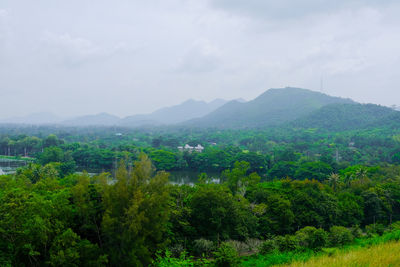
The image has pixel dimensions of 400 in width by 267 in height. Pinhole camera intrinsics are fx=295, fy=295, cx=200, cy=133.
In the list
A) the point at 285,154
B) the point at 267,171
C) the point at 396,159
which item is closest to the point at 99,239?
the point at 267,171

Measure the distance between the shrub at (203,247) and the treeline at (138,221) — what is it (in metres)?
0.04

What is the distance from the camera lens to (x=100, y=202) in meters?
12.2

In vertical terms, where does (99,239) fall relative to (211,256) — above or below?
above

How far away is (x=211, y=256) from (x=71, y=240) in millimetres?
5980

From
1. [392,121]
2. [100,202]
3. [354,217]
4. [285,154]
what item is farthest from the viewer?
[392,121]

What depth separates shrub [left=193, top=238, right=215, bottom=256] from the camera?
12742mm

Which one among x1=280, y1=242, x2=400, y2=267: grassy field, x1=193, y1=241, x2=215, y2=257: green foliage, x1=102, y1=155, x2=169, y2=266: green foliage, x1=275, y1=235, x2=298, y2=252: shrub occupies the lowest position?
x1=193, y1=241, x2=215, y2=257: green foliage

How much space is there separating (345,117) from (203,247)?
11478 centimetres

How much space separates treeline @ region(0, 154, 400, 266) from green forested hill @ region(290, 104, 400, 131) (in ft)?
313

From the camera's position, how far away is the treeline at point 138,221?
9617 millimetres

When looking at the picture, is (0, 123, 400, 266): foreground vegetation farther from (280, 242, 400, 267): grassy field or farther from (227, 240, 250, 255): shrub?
(280, 242, 400, 267): grassy field

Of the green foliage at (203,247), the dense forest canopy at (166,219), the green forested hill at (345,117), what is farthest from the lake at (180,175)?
the green forested hill at (345,117)

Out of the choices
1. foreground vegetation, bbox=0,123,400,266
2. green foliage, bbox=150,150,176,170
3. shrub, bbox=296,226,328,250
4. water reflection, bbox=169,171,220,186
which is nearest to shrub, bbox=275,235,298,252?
foreground vegetation, bbox=0,123,400,266

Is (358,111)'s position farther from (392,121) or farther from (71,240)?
(71,240)
